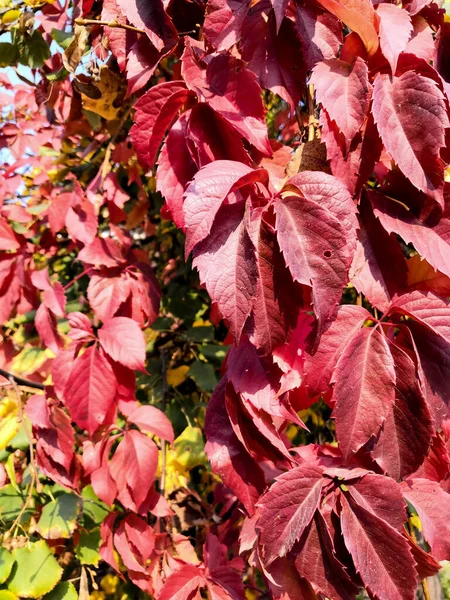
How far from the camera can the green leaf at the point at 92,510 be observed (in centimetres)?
124

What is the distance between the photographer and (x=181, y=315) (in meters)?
1.57

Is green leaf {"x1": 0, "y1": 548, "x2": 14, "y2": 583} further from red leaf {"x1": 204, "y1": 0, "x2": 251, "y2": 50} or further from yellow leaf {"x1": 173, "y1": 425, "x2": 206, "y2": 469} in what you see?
red leaf {"x1": 204, "y1": 0, "x2": 251, "y2": 50}

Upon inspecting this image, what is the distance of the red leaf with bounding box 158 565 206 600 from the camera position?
0.90 metres

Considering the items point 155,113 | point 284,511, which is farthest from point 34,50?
point 284,511

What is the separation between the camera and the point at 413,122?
65cm

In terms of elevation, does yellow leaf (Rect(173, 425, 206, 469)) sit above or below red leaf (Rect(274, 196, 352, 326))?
below

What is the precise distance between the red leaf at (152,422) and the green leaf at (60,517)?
0.85ft

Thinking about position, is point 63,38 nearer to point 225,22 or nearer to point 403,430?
point 225,22

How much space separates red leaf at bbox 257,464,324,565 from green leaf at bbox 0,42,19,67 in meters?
1.00

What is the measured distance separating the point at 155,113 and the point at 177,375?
930 mm

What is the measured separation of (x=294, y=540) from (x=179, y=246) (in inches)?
49.2

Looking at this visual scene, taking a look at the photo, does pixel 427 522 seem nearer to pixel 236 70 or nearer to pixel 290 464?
pixel 290 464

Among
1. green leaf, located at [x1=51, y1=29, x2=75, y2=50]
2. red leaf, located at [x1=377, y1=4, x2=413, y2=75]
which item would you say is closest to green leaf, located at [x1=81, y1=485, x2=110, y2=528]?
green leaf, located at [x1=51, y1=29, x2=75, y2=50]

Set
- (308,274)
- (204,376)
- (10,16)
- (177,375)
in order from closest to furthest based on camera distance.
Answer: (308,274) < (10,16) < (204,376) < (177,375)
